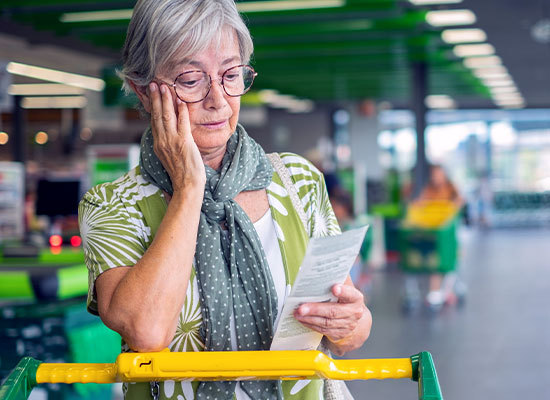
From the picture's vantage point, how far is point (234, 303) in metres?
1.46

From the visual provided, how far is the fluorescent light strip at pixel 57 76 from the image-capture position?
13.3 metres

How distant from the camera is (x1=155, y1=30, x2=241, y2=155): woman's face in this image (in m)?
1.47

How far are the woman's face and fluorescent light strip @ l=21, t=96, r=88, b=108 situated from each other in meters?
16.8

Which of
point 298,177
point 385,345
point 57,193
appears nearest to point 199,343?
point 298,177

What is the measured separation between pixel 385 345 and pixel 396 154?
20579 millimetres

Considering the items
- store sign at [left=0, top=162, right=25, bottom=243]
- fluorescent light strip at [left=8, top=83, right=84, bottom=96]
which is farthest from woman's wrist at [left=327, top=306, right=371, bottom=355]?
fluorescent light strip at [left=8, top=83, right=84, bottom=96]

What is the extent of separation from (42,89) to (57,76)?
7.79 ft

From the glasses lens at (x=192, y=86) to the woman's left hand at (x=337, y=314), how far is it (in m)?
0.47

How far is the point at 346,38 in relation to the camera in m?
11.9

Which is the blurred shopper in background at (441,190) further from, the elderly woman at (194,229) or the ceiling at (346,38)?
the elderly woman at (194,229)

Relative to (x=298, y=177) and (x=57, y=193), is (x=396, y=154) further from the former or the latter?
(x=298, y=177)

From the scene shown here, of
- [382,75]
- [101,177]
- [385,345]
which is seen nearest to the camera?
[101,177]

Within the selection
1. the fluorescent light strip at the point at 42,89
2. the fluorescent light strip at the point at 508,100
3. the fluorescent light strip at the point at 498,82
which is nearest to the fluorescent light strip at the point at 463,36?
the fluorescent light strip at the point at 498,82

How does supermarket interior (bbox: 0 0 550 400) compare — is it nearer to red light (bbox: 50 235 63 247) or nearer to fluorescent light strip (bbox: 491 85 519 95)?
red light (bbox: 50 235 63 247)
